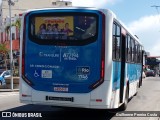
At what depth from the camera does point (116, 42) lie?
11805 millimetres

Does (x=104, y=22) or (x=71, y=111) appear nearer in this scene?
(x=104, y=22)

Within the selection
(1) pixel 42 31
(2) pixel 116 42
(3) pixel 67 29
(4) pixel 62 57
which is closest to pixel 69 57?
(4) pixel 62 57

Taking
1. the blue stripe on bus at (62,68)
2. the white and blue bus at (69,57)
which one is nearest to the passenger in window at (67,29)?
the white and blue bus at (69,57)

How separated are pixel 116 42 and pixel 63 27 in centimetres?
174

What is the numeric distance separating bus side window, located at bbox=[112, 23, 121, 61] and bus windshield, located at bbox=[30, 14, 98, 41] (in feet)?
2.76

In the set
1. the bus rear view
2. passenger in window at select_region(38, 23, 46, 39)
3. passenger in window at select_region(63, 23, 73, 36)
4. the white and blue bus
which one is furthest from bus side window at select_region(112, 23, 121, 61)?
passenger in window at select_region(38, 23, 46, 39)

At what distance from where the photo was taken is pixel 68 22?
1099 cm

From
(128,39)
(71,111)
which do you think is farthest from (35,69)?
(128,39)

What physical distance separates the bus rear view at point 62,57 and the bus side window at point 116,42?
2.56ft

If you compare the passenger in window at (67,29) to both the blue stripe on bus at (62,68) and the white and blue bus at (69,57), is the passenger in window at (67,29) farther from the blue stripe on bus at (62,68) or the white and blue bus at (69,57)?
the blue stripe on bus at (62,68)

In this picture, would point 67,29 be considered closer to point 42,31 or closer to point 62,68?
point 42,31

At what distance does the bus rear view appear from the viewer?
35.0 ft

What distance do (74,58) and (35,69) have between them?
1162mm

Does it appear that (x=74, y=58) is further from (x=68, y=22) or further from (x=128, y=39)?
(x=128, y=39)
